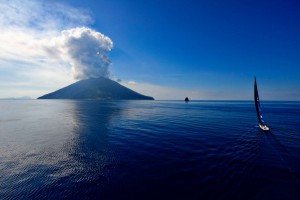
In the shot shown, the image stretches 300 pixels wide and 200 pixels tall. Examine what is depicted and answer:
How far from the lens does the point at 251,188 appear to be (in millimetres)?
13695

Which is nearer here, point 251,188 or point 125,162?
point 251,188

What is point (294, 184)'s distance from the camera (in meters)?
14.3

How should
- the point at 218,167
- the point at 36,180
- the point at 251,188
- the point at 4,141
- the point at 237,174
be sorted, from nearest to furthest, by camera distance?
the point at 251,188
the point at 36,180
the point at 237,174
the point at 218,167
the point at 4,141

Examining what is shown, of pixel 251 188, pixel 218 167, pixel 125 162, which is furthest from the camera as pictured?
pixel 125 162

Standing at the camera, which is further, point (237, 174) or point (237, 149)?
point (237, 149)

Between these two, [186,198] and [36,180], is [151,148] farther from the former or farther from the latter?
[36,180]

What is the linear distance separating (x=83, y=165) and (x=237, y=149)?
21723 millimetres

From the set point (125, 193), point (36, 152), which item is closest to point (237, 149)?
point (125, 193)

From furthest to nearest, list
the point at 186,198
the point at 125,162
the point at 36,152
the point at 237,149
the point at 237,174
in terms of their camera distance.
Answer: the point at 237,149 < the point at 36,152 < the point at 125,162 < the point at 237,174 < the point at 186,198

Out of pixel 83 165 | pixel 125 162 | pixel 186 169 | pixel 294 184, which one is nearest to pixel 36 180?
pixel 83 165

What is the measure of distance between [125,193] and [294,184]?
15.0m

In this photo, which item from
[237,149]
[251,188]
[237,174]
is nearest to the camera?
[251,188]

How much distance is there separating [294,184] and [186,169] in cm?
947

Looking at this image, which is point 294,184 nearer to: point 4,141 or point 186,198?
point 186,198
